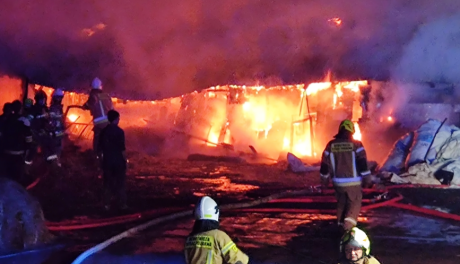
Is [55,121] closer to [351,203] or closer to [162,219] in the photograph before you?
[162,219]

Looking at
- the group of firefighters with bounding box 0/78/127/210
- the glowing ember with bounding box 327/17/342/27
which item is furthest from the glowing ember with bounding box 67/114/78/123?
the glowing ember with bounding box 327/17/342/27

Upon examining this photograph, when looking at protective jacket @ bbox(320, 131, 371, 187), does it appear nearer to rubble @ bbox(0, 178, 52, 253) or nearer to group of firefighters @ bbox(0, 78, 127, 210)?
group of firefighters @ bbox(0, 78, 127, 210)

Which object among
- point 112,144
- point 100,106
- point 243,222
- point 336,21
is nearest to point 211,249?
point 243,222

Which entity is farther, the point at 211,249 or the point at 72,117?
the point at 72,117

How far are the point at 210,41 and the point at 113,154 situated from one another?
5.88 metres

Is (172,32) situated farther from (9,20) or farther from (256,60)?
(9,20)

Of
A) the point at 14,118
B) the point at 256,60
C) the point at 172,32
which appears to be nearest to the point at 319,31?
the point at 256,60

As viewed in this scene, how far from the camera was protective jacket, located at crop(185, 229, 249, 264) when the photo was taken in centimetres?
364

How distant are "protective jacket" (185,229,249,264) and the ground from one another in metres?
0.35

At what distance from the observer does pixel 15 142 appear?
8.12 m

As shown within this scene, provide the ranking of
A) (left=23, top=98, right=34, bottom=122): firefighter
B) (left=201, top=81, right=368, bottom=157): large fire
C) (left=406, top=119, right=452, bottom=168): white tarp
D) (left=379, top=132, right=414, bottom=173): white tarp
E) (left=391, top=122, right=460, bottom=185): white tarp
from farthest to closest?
1. (left=201, top=81, right=368, bottom=157): large fire
2. (left=379, top=132, right=414, bottom=173): white tarp
3. (left=406, top=119, right=452, bottom=168): white tarp
4. (left=391, top=122, right=460, bottom=185): white tarp
5. (left=23, top=98, right=34, bottom=122): firefighter

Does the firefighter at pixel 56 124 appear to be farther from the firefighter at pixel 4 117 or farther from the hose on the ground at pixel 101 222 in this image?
the hose on the ground at pixel 101 222

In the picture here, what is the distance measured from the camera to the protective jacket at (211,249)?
364 cm

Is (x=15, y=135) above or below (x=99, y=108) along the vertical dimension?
below
